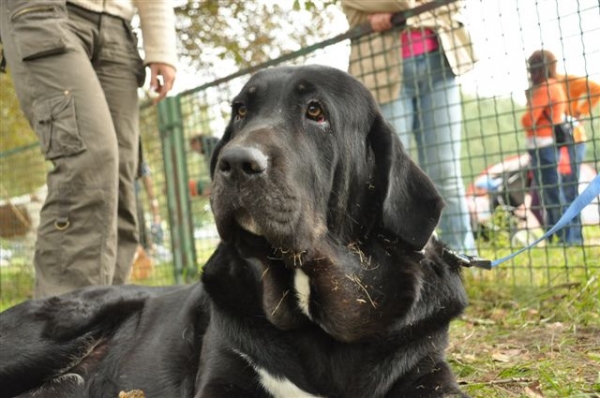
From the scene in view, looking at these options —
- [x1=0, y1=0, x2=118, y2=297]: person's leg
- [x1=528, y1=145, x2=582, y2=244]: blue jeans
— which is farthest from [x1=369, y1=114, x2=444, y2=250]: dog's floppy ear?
[x1=528, y1=145, x2=582, y2=244]: blue jeans

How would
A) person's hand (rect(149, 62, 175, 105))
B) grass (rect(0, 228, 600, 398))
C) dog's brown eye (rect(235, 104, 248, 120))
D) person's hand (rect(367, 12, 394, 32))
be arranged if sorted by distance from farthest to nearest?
person's hand (rect(367, 12, 394, 32))
person's hand (rect(149, 62, 175, 105))
grass (rect(0, 228, 600, 398))
dog's brown eye (rect(235, 104, 248, 120))

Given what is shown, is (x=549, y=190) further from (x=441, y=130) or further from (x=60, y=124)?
(x=60, y=124)

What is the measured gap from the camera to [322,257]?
7.49 ft

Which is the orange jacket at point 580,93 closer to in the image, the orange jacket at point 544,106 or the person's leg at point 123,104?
the orange jacket at point 544,106

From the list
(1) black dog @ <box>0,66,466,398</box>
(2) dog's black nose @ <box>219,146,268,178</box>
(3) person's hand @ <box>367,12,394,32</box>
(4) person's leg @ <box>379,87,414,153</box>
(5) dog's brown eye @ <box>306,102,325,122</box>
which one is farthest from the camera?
(4) person's leg @ <box>379,87,414,153</box>

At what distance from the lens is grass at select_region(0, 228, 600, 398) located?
2590mm

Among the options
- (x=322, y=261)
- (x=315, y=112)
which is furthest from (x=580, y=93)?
(x=322, y=261)

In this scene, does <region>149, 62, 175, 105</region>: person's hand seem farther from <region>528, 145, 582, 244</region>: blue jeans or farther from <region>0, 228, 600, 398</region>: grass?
<region>528, 145, 582, 244</region>: blue jeans

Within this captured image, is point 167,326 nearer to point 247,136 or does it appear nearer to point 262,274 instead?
point 262,274

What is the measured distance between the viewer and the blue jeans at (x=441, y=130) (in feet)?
15.1

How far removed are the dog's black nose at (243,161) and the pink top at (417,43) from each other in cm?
300

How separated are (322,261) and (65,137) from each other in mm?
1922

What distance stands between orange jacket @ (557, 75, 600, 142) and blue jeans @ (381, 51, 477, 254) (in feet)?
2.44

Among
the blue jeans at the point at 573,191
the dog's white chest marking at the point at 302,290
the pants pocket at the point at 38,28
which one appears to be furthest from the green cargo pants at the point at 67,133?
the blue jeans at the point at 573,191
